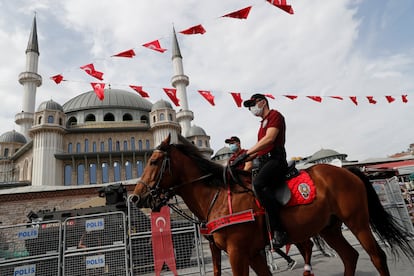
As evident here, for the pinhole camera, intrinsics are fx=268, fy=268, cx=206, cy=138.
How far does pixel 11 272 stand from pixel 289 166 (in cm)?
615

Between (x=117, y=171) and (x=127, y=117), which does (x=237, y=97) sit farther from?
(x=127, y=117)

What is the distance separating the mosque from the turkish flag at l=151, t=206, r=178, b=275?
33.0m

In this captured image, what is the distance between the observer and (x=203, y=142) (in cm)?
4875

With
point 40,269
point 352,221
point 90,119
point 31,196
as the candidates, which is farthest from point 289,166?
point 90,119

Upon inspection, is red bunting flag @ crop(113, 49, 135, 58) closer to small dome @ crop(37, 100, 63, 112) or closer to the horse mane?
the horse mane

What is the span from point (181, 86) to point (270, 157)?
43.4 metres

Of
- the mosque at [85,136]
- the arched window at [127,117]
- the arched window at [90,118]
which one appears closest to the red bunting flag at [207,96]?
the mosque at [85,136]

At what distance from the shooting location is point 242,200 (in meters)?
3.16

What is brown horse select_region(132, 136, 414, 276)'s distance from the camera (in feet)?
10.0

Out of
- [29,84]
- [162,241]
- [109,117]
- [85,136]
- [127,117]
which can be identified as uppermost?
[29,84]

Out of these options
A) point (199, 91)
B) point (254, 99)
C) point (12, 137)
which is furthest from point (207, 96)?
point (12, 137)

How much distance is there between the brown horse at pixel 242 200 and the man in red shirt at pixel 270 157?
0.15m

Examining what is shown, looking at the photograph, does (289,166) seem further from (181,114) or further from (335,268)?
(181,114)

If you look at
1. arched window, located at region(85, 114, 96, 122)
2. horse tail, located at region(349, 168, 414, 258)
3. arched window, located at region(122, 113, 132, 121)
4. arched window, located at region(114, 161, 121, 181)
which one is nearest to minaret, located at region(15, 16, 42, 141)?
arched window, located at region(85, 114, 96, 122)
